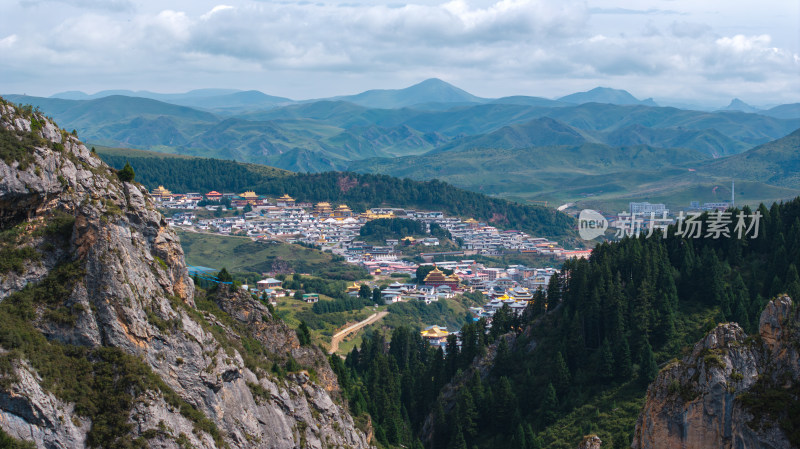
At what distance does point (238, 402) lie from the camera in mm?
25766

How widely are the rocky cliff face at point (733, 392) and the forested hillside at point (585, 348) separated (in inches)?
422

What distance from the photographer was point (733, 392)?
23.0 meters

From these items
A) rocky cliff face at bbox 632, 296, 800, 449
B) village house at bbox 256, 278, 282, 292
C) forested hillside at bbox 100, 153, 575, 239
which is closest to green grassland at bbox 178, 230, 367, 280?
village house at bbox 256, 278, 282, 292

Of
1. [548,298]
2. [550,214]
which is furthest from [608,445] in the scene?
[550,214]

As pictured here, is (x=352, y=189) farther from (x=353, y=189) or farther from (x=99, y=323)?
(x=99, y=323)

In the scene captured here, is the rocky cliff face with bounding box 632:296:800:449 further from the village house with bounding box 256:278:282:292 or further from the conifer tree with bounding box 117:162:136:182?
the village house with bounding box 256:278:282:292

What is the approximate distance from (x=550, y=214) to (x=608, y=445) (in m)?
119

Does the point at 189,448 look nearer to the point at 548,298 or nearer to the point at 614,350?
the point at 614,350

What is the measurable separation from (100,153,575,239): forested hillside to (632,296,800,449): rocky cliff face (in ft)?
390

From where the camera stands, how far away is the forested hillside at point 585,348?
128 feet

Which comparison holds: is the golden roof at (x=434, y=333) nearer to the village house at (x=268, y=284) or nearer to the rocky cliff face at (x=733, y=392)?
the village house at (x=268, y=284)

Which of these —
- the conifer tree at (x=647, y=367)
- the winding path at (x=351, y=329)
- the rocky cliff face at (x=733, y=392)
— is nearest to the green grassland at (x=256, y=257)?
the winding path at (x=351, y=329)

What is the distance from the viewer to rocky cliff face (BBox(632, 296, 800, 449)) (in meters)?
21.9

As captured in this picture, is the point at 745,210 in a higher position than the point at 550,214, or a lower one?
higher
